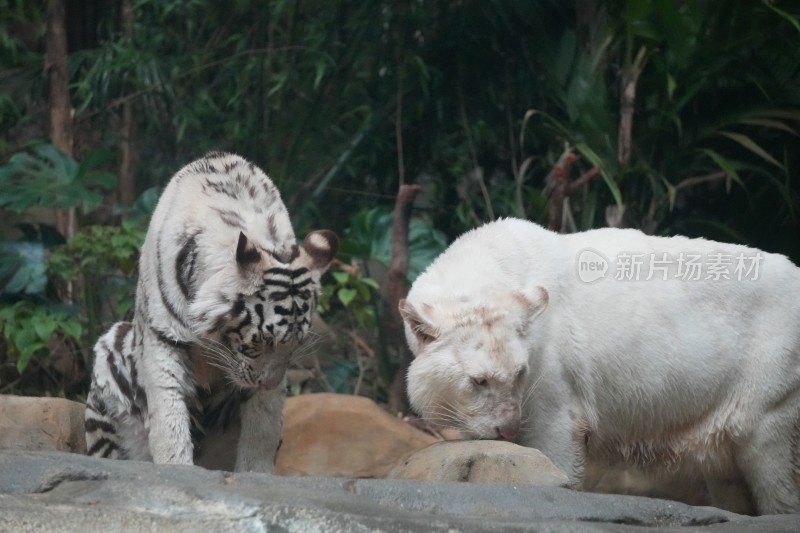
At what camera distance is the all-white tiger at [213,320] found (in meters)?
4.01

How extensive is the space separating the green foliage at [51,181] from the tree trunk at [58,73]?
1.01 feet

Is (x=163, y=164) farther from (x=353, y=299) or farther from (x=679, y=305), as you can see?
(x=679, y=305)

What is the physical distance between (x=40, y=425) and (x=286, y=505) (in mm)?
2458

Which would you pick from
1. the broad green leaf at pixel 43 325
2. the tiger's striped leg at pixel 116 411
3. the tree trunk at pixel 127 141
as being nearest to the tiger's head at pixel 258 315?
the tiger's striped leg at pixel 116 411

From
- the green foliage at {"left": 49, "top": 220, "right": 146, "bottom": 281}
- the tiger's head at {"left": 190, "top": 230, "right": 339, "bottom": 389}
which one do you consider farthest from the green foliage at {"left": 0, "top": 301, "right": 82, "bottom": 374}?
the tiger's head at {"left": 190, "top": 230, "right": 339, "bottom": 389}

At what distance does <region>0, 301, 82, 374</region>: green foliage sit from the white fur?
2.80m

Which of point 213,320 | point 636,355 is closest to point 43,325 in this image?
point 213,320

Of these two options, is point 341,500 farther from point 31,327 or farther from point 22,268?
point 22,268

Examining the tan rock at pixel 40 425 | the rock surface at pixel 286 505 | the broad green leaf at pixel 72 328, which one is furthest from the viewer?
the broad green leaf at pixel 72 328

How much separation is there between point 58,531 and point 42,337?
382 cm

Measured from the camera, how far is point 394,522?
8.93 feet

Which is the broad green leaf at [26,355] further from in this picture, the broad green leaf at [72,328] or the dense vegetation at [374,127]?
the broad green leaf at [72,328]

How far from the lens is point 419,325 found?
4.07 metres

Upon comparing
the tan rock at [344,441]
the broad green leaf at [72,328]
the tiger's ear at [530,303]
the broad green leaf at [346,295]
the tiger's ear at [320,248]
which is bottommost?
the tan rock at [344,441]
